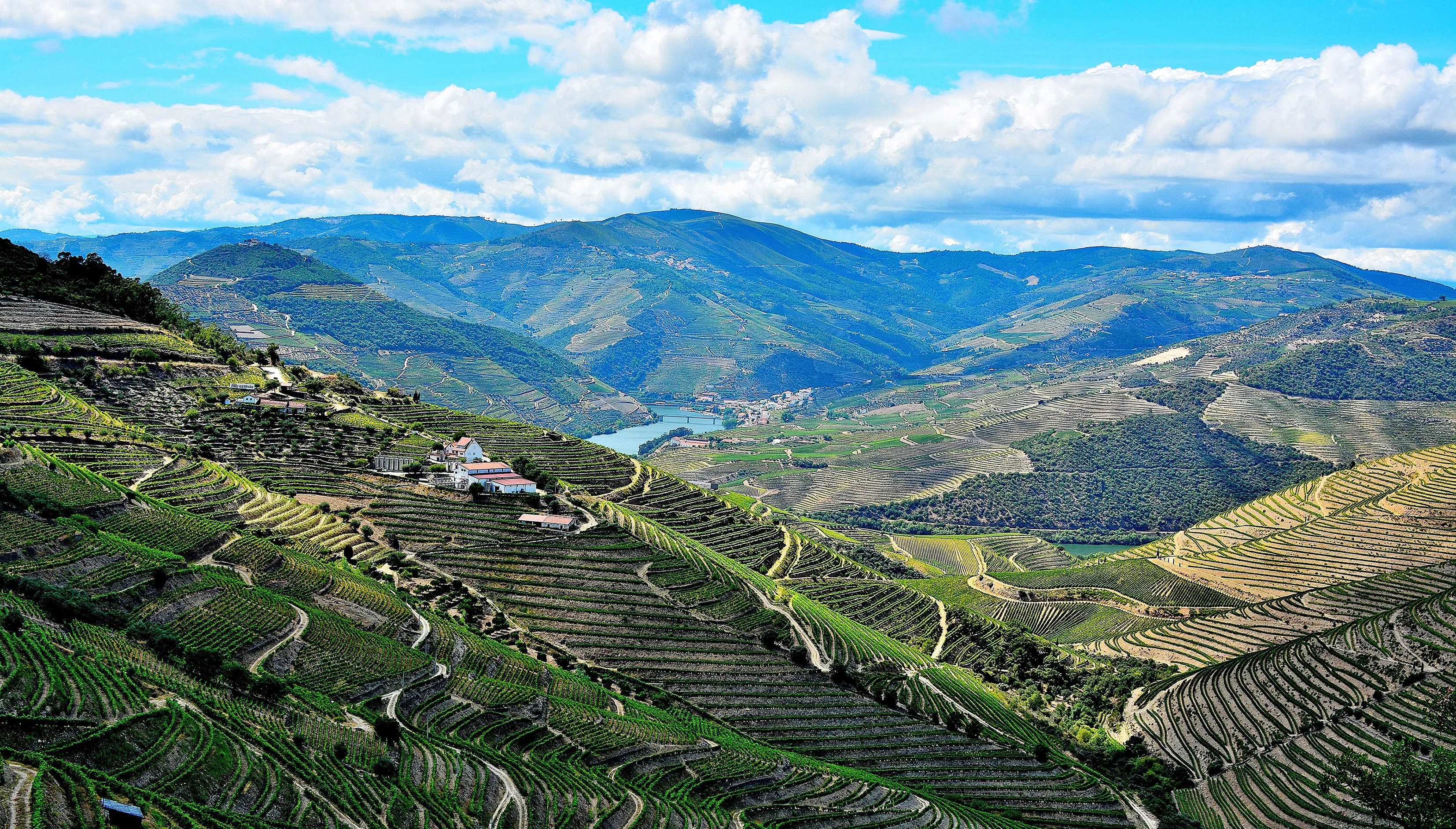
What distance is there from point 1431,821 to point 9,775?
5656 cm

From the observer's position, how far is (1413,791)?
161 ft

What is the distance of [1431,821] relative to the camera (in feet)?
157

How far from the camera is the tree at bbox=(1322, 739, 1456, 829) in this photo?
159ft

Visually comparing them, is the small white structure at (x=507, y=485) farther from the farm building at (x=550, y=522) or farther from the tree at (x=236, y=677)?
the tree at (x=236, y=677)

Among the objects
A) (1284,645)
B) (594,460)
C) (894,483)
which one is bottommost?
(894,483)

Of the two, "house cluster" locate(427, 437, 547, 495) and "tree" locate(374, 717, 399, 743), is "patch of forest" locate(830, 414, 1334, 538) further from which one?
"tree" locate(374, 717, 399, 743)

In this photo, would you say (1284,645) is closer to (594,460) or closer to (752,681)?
(752,681)

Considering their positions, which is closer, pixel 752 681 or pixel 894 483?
pixel 752 681

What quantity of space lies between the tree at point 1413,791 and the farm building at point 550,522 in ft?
152

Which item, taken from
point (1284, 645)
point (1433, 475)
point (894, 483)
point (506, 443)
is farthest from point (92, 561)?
point (894, 483)

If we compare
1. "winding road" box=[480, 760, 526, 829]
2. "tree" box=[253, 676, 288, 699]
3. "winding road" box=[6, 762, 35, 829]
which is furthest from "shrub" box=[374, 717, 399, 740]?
"winding road" box=[6, 762, 35, 829]

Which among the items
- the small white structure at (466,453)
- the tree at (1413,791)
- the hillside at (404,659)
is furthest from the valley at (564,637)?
the tree at (1413,791)

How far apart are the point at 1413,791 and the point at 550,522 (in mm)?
49456

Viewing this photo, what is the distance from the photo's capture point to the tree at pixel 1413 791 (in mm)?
→ 48375
